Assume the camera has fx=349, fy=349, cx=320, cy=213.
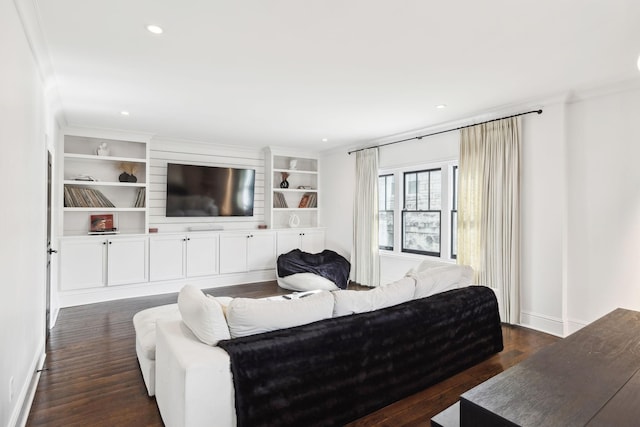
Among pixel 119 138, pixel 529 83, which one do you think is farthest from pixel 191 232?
pixel 529 83

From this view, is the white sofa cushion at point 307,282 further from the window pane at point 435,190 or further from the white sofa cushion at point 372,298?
the white sofa cushion at point 372,298

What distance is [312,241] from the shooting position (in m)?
6.82

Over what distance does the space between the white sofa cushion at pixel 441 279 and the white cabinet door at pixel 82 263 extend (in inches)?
170

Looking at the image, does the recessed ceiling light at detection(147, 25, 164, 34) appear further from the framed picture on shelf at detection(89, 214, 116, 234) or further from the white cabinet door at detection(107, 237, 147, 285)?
the framed picture on shelf at detection(89, 214, 116, 234)

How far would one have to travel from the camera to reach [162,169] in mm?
5797

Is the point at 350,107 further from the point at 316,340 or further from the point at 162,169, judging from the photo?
the point at 162,169

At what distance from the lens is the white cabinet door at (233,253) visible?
590cm

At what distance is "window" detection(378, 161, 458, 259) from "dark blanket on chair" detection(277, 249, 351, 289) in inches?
31.1

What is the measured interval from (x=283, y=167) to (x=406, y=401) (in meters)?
5.24

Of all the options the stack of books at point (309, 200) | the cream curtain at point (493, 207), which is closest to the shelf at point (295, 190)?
the stack of books at point (309, 200)

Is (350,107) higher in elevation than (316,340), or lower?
higher

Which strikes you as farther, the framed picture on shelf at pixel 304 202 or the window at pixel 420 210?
the framed picture on shelf at pixel 304 202

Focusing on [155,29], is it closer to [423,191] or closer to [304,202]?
[423,191]

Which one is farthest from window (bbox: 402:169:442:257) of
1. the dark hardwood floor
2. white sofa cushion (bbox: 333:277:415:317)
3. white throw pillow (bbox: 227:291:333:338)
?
white throw pillow (bbox: 227:291:333:338)
